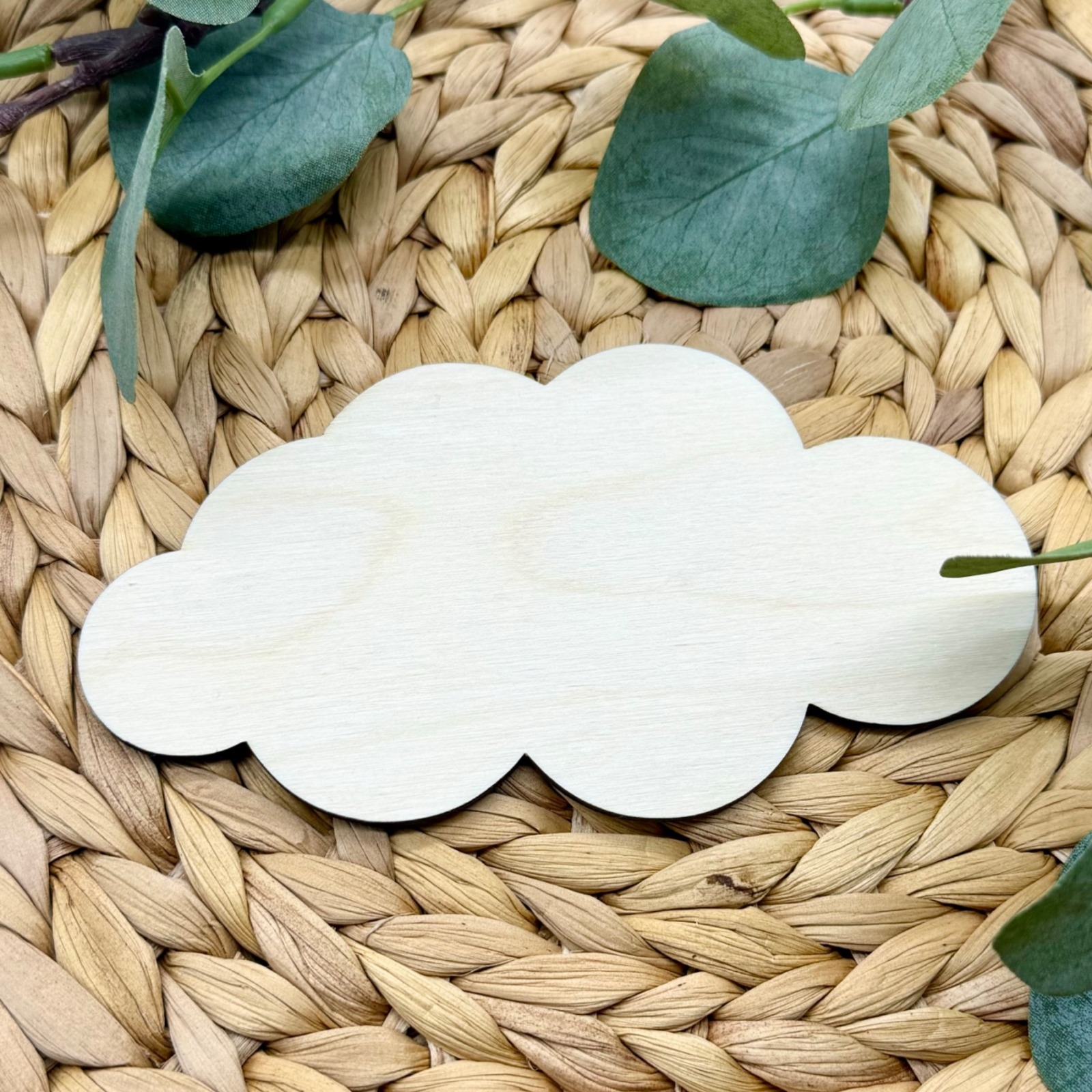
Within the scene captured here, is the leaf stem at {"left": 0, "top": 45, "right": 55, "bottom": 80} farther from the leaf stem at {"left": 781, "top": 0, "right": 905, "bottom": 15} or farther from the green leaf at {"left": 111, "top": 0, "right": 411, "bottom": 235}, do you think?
the leaf stem at {"left": 781, "top": 0, "right": 905, "bottom": 15}

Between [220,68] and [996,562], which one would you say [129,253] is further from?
[996,562]

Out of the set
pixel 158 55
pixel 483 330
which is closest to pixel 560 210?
pixel 483 330

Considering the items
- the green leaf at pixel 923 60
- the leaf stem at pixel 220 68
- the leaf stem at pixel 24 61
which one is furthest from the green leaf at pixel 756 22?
the leaf stem at pixel 24 61

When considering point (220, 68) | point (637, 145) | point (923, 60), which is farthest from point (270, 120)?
point (923, 60)

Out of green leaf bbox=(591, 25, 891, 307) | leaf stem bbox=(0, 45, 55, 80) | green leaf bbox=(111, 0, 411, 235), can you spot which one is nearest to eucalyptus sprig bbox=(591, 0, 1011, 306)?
green leaf bbox=(591, 25, 891, 307)

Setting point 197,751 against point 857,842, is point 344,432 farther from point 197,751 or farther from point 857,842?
point 857,842

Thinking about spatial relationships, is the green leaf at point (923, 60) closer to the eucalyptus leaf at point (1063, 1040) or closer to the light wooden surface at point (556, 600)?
the light wooden surface at point (556, 600)
